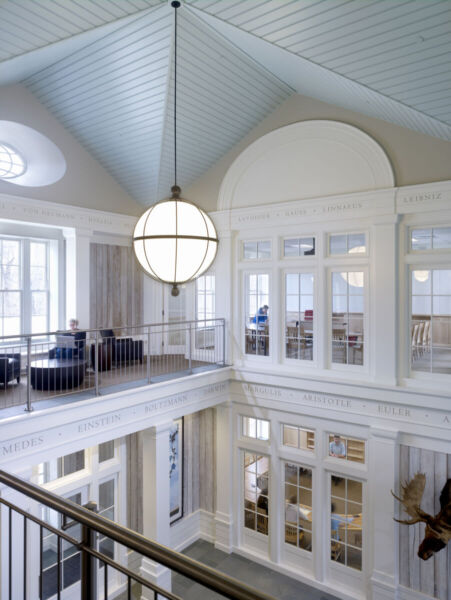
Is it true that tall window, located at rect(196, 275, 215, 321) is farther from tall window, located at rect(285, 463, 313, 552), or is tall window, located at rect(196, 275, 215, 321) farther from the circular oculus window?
the circular oculus window

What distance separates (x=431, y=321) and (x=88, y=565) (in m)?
5.82

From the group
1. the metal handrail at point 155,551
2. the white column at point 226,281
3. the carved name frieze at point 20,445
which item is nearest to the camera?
the metal handrail at point 155,551

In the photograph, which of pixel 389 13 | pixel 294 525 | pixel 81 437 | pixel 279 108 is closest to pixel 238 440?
pixel 294 525

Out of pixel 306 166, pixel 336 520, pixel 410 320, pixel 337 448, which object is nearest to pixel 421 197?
pixel 410 320

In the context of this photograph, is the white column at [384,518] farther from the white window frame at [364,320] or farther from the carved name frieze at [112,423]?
the carved name frieze at [112,423]

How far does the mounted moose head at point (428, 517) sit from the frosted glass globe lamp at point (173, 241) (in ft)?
15.7

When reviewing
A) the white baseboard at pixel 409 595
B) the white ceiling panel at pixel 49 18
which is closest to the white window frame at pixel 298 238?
the white ceiling panel at pixel 49 18

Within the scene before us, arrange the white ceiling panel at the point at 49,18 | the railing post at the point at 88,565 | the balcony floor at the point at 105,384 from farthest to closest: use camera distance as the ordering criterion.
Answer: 1. the balcony floor at the point at 105,384
2. the white ceiling panel at the point at 49,18
3. the railing post at the point at 88,565

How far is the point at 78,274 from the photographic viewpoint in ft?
25.0

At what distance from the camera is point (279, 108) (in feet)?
24.4

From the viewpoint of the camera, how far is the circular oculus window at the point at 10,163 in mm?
6508

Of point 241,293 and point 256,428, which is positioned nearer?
point 256,428

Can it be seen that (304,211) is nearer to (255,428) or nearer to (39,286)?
(255,428)

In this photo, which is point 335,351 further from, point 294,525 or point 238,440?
point 294,525
